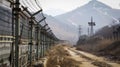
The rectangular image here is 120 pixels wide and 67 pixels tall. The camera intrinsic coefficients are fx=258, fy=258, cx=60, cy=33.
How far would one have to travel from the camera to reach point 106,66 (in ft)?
86.2

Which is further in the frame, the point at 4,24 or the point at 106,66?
the point at 106,66

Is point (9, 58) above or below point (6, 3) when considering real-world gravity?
below

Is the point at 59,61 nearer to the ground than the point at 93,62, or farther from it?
farther from it

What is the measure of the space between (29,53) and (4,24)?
4.97 metres

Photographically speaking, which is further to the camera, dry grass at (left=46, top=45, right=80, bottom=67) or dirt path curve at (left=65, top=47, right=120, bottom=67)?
dirt path curve at (left=65, top=47, right=120, bottom=67)

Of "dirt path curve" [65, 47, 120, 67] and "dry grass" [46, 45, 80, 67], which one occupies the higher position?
"dry grass" [46, 45, 80, 67]

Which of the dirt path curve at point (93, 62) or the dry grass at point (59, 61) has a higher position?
the dry grass at point (59, 61)

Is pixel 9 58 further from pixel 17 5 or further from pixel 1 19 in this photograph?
pixel 17 5

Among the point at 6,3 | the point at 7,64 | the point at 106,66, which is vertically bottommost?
the point at 106,66

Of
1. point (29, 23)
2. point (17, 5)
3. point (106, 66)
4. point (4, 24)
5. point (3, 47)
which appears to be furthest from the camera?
point (106, 66)

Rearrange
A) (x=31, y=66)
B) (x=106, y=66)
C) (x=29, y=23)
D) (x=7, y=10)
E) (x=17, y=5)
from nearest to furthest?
1. (x=17, y=5)
2. (x=7, y=10)
3. (x=29, y=23)
4. (x=31, y=66)
5. (x=106, y=66)

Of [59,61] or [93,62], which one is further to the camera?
[93,62]

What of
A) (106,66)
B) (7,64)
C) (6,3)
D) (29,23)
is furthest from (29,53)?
(106,66)

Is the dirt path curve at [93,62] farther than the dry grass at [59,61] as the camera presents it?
Yes
